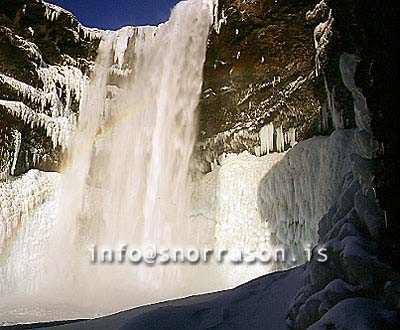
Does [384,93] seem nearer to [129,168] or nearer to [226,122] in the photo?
[226,122]

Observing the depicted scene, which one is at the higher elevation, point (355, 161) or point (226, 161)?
point (226, 161)

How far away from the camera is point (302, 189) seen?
1135 cm

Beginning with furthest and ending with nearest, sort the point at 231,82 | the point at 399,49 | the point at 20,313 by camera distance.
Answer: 1. the point at 231,82
2. the point at 20,313
3. the point at 399,49

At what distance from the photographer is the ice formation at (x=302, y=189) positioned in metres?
10.6

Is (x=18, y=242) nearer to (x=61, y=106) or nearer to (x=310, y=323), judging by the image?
(x=61, y=106)

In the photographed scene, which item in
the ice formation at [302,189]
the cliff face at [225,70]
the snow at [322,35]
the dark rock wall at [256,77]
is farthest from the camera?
the ice formation at [302,189]

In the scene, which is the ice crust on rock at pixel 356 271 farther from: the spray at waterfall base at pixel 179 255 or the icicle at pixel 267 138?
the icicle at pixel 267 138

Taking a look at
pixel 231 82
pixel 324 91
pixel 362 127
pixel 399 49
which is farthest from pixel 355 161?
pixel 231 82

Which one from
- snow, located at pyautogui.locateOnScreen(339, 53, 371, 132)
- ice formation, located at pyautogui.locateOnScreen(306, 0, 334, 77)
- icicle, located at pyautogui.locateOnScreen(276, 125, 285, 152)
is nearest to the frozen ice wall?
icicle, located at pyautogui.locateOnScreen(276, 125, 285, 152)

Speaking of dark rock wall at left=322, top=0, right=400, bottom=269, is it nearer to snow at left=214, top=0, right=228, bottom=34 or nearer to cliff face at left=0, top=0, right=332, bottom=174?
cliff face at left=0, top=0, right=332, bottom=174

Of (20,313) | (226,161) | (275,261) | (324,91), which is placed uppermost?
(324,91)

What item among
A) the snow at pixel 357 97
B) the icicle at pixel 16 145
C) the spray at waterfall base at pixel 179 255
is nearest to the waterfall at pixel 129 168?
the spray at waterfall base at pixel 179 255

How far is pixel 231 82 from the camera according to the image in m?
11.9

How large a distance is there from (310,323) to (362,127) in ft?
4.58
